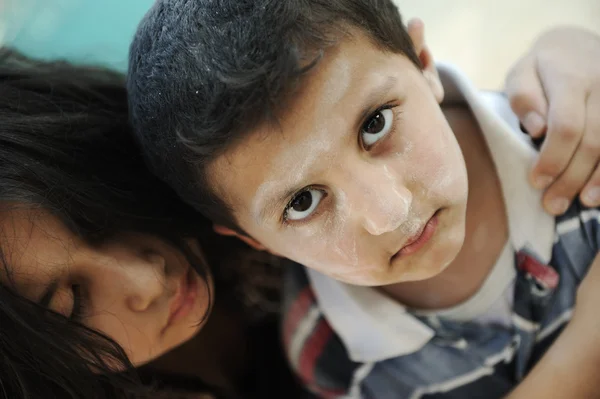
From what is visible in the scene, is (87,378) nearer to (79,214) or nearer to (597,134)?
(79,214)

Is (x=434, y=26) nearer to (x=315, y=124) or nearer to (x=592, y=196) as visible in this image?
(x=592, y=196)

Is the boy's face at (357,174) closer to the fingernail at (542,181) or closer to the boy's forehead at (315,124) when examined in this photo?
the boy's forehead at (315,124)

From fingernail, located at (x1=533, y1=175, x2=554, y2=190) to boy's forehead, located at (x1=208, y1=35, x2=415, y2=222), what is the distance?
21cm

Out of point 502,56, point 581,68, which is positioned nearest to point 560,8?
point 502,56

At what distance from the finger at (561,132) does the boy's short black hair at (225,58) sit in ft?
0.59

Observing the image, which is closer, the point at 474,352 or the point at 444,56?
the point at 474,352

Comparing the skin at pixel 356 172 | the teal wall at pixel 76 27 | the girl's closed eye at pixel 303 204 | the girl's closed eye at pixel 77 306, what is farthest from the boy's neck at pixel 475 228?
the teal wall at pixel 76 27

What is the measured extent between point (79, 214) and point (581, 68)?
54 centimetres

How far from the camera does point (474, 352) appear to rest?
654 millimetres

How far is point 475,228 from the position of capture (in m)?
0.65

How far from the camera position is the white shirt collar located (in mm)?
617

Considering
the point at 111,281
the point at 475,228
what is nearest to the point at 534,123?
the point at 475,228

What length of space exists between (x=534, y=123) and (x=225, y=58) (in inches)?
13.4

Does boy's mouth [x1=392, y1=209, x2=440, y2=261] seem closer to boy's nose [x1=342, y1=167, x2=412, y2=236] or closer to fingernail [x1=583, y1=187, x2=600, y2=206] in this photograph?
boy's nose [x1=342, y1=167, x2=412, y2=236]
